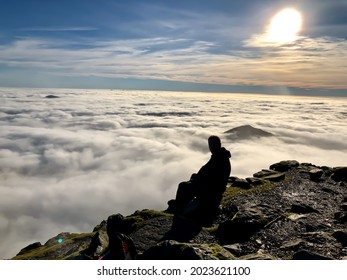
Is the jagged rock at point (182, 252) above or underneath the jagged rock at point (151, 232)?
above

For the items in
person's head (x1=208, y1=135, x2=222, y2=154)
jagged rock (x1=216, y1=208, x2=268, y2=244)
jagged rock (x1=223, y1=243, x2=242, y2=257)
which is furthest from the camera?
person's head (x1=208, y1=135, x2=222, y2=154)

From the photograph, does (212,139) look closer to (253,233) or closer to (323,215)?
(253,233)

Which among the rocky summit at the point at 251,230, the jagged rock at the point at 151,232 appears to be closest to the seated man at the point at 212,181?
the rocky summit at the point at 251,230

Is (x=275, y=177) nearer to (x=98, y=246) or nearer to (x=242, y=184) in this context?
(x=242, y=184)

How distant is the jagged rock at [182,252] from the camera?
29.0 feet

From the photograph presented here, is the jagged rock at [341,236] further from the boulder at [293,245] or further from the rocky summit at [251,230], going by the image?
the boulder at [293,245]

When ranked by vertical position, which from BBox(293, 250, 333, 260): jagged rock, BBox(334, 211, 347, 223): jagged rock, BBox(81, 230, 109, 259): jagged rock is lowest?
BBox(81, 230, 109, 259): jagged rock

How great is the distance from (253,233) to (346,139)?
676 feet

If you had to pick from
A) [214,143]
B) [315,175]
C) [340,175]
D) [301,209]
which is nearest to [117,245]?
[214,143]

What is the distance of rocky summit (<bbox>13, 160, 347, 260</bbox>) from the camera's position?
32.6 feet

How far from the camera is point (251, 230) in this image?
13.6 meters

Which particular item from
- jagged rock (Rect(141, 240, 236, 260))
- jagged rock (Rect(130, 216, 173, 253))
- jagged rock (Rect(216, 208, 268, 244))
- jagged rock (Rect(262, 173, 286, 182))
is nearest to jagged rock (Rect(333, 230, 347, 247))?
jagged rock (Rect(216, 208, 268, 244))

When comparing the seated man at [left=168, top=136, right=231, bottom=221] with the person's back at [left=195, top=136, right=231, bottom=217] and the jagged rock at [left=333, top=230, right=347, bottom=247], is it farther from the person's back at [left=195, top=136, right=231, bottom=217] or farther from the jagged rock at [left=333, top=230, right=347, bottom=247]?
the jagged rock at [left=333, top=230, right=347, bottom=247]

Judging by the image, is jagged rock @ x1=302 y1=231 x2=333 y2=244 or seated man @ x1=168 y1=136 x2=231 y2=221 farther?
seated man @ x1=168 y1=136 x2=231 y2=221
